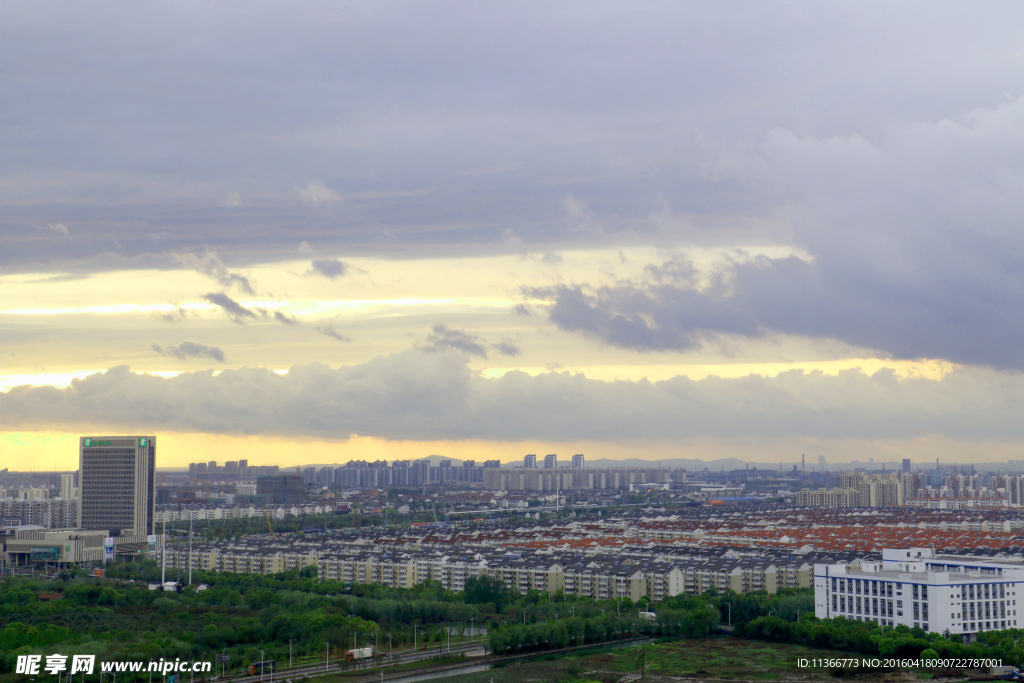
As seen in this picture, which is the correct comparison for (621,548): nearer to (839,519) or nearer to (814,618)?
(814,618)

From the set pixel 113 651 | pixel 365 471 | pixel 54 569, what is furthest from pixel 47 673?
pixel 365 471

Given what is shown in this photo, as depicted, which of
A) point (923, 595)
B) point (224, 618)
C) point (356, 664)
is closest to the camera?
point (356, 664)

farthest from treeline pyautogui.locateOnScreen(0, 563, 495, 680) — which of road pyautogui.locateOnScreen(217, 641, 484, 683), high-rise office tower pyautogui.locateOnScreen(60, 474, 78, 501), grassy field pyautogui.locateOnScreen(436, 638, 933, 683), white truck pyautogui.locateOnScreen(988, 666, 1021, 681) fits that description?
high-rise office tower pyautogui.locateOnScreen(60, 474, 78, 501)

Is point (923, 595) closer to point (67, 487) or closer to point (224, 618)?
point (224, 618)

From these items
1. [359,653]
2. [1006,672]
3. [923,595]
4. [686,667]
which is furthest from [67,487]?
[1006,672]

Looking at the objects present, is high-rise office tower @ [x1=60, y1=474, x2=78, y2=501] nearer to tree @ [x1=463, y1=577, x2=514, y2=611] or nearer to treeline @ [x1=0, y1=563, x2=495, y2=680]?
treeline @ [x1=0, y1=563, x2=495, y2=680]

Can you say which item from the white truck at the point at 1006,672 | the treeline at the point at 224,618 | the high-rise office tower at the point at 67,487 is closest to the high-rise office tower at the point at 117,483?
the treeline at the point at 224,618

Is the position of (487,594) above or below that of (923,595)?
below
